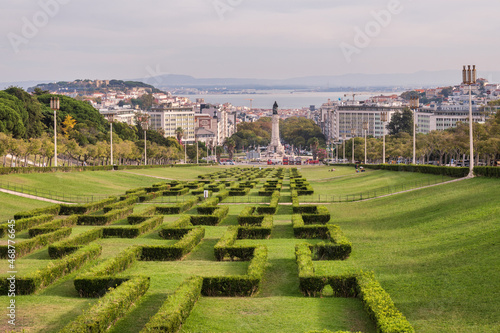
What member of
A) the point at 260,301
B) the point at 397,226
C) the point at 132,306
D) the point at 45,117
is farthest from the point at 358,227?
the point at 45,117

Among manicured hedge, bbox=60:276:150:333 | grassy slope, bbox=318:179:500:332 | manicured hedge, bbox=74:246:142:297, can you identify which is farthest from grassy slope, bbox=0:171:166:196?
manicured hedge, bbox=60:276:150:333

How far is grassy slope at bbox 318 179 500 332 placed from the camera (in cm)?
1491

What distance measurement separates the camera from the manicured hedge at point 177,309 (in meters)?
13.2

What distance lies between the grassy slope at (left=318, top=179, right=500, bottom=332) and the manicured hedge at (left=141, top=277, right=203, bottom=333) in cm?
569

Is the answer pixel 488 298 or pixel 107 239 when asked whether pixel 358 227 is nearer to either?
pixel 107 239

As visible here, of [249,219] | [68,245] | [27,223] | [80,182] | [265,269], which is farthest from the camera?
[80,182]

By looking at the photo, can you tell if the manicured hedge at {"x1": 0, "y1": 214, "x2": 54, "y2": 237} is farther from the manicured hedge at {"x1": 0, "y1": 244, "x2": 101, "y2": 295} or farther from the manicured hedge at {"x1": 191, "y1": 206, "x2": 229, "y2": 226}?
the manicured hedge at {"x1": 191, "y1": 206, "x2": 229, "y2": 226}

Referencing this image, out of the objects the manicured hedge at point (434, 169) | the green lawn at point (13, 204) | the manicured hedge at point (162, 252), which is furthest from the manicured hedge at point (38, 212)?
the manicured hedge at point (434, 169)

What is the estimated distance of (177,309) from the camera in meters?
14.3

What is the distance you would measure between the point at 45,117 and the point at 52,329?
110 meters

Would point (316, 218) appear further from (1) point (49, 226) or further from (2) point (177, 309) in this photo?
(2) point (177, 309)

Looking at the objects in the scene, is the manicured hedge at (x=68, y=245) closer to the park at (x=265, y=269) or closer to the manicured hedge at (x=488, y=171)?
the park at (x=265, y=269)

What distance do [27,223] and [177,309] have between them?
19031 millimetres

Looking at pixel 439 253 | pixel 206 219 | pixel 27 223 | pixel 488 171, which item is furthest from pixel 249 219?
pixel 488 171
